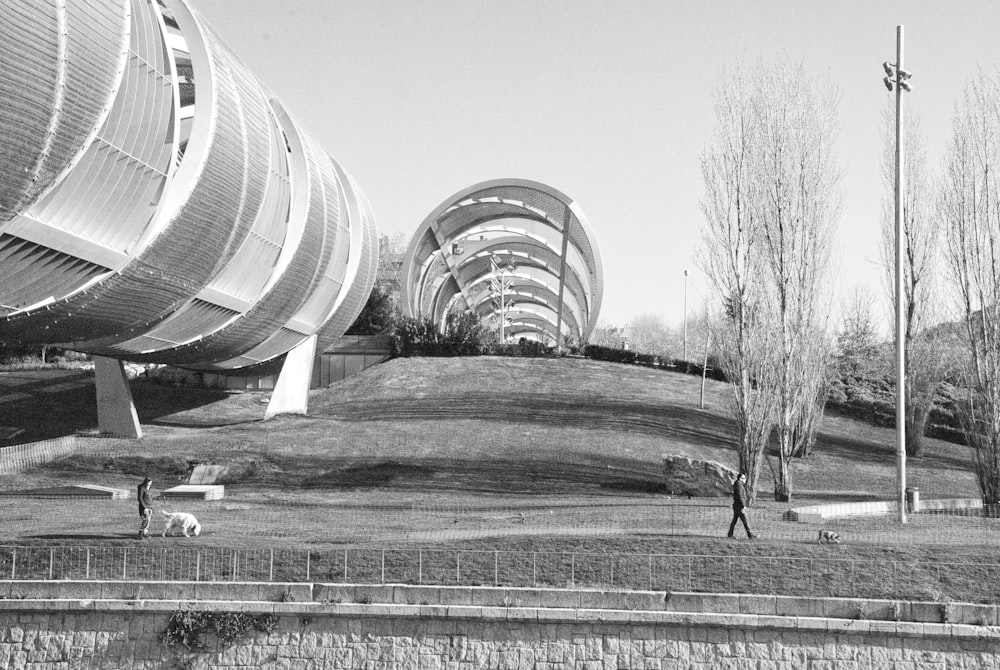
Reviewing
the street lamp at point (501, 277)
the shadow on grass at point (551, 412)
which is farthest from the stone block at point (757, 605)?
the street lamp at point (501, 277)

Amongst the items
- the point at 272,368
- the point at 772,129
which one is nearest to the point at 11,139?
the point at 772,129

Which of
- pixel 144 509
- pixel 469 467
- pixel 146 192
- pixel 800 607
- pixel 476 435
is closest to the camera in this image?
pixel 800 607

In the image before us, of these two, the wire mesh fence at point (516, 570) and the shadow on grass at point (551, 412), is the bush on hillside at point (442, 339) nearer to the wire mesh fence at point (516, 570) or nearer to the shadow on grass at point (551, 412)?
Answer: the shadow on grass at point (551, 412)

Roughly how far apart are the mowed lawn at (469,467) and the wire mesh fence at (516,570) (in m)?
0.52

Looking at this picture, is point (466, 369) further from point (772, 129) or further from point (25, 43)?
point (25, 43)

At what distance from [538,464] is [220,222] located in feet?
36.6

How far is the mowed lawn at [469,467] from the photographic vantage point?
17938 millimetres

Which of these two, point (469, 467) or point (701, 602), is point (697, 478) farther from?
point (701, 602)

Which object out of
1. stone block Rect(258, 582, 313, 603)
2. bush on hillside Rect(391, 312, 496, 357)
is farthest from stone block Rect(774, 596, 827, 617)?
bush on hillside Rect(391, 312, 496, 357)

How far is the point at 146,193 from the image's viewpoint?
24891mm

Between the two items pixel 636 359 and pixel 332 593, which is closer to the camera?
pixel 332 593

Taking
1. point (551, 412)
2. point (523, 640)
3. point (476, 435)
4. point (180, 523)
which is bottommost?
point (523, 640)

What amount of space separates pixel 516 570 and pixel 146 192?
46.4 ft

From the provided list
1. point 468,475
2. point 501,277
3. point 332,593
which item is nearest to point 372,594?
point 332,593
